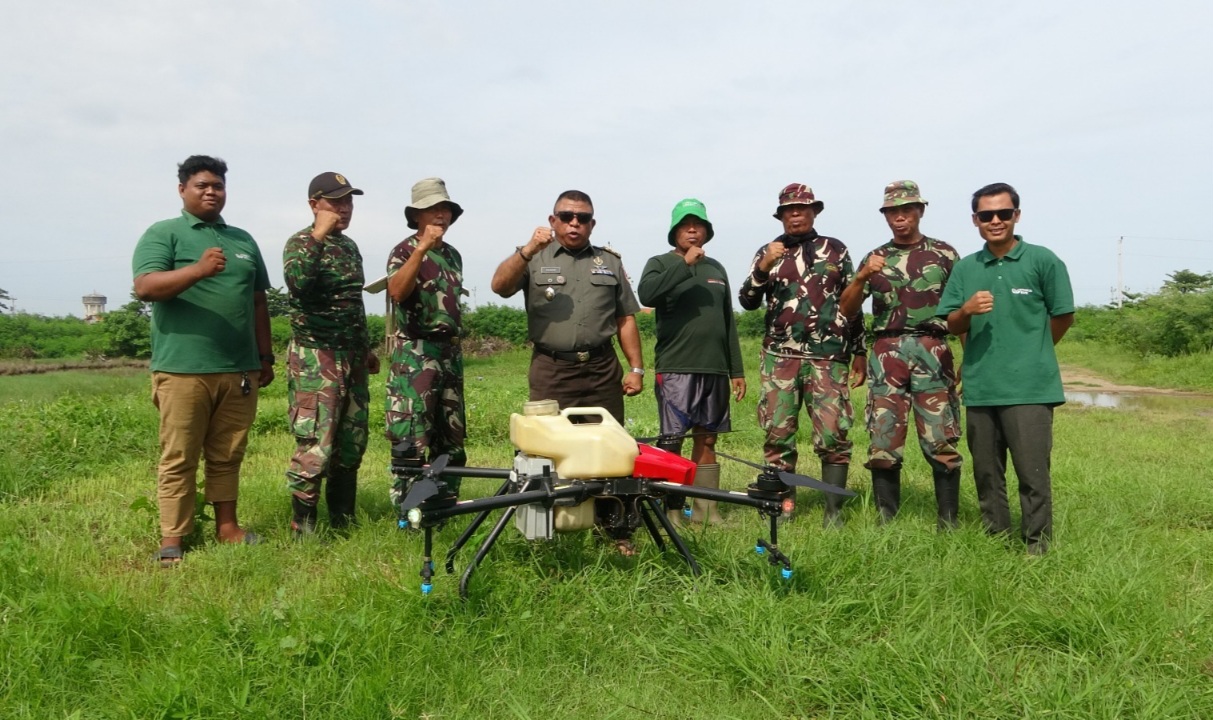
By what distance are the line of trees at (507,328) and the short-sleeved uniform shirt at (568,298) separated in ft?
40.9

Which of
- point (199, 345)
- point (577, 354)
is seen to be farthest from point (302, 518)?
point (577, 354)

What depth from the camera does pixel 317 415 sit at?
171 inches

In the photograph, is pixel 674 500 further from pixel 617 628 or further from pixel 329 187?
pixel 329 187

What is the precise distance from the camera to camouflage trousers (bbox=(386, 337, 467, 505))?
4.40 metres

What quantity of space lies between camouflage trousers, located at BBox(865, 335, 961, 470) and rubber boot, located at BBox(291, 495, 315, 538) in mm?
3197

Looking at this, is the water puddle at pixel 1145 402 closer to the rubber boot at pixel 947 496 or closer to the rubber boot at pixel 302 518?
the rubber boot at pixel 947 496

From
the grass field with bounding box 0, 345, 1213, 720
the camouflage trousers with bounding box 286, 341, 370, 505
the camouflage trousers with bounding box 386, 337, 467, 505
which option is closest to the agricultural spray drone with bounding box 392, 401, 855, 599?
the grass field with bounding box 0, 345, 1213, 720

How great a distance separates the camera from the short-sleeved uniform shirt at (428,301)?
440 cm

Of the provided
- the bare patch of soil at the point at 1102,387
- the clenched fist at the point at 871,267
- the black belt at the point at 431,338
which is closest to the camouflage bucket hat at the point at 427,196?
the black belt at the point at 431,338

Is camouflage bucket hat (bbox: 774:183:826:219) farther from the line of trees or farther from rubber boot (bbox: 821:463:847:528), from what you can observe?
the line of trees

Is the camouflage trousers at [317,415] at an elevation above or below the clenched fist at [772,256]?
below

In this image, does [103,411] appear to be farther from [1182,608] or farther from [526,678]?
[1182,608]

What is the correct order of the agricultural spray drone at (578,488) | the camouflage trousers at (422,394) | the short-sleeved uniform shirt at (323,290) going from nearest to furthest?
the agricultural spray drone at (578,488) → the short-sleeved uniform shirt at (323,290) → the camouflage trousers at (422,394)

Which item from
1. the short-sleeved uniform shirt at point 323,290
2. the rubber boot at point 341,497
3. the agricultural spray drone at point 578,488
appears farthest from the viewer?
the rubber boot at point 341,497
